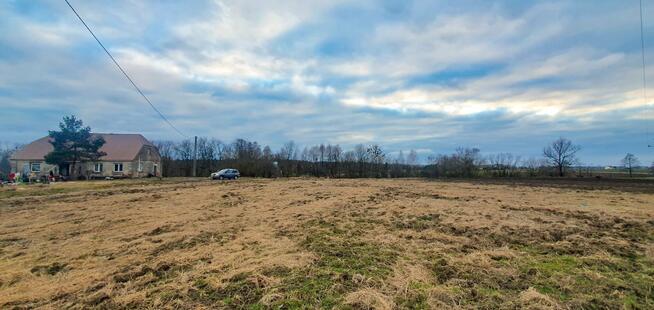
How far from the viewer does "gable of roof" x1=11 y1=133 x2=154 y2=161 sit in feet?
161

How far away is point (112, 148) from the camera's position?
2058 inches

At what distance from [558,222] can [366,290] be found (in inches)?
326

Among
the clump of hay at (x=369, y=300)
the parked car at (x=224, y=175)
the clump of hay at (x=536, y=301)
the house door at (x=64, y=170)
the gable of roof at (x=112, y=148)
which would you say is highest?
the gable of roof at (x=112, y=148)

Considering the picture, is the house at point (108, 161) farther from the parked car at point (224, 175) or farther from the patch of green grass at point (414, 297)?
the patch of green grass at point (414, 297)

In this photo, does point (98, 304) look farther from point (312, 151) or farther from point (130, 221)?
point (312, 151)

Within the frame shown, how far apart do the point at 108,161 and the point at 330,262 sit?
5601 centimetres

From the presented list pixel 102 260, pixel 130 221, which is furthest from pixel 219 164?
pixel 102 260

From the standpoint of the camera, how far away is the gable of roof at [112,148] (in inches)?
1934

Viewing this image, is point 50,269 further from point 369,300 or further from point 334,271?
point 369,300

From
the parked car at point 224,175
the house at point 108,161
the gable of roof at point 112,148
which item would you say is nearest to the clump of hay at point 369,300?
the parked car at point 224,175

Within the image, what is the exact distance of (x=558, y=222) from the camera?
954 centimetres

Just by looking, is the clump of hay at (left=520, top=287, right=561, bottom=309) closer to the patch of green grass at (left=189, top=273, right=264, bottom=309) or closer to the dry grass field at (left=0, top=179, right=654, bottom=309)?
the dry grass field at (left=0, top=179, right=654, bottom=309)

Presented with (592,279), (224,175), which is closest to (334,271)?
(592,279)

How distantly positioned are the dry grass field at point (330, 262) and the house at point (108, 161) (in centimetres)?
4518
